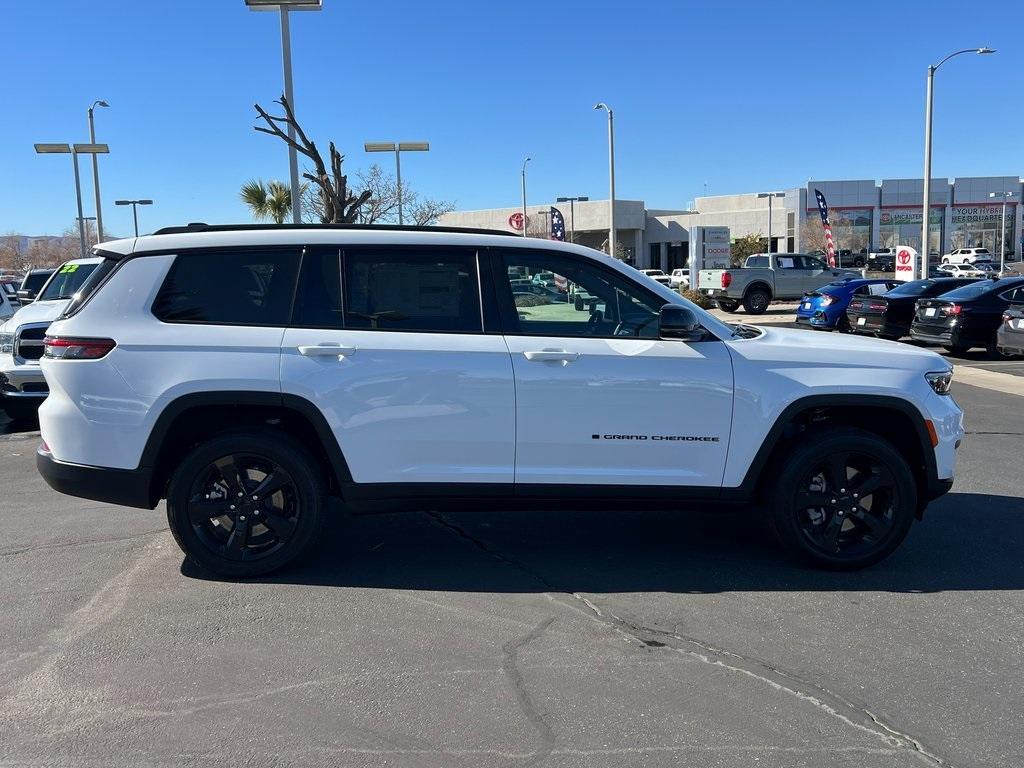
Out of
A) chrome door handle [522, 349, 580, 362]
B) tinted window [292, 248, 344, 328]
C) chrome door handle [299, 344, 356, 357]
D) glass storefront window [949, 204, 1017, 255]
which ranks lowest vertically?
chrome door handle [522, 349, 580, 362]

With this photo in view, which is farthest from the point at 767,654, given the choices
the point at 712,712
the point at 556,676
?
the point at 556,676

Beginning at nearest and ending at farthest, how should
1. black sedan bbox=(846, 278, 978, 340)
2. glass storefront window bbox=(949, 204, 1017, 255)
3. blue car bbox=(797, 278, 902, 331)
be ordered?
1. black sedan bbox=(846, 278, 978, 340)
2. blue car bbox=(797, 278, 902, 331)
3. glass storefront window bbox=(949, 204, 1017, 255)

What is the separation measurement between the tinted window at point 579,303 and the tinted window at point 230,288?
1.21 meters

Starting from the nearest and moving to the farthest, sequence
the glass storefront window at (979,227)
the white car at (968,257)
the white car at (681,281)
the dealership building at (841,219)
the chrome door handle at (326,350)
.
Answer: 1. the chrome door handle at (326,350)
2. the white car at (681,281)
3. the white car at (968,257)
4. the dealership building at (841,219)
5. the glass storefront window at (979,227)

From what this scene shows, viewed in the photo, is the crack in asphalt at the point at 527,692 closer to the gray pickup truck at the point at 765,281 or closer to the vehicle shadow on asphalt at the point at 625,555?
the vehicle shadow on asphalt at the point at 625,555

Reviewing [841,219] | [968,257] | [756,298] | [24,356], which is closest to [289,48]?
[24,356]

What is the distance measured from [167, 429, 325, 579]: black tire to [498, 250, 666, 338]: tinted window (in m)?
1.43

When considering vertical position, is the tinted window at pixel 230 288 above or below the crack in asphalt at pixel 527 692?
above

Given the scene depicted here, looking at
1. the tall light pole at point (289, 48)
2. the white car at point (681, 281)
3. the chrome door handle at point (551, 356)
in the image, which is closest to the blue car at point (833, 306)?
the tall light pole at point (289, 48)

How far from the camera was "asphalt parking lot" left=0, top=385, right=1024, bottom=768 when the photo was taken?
127 inches

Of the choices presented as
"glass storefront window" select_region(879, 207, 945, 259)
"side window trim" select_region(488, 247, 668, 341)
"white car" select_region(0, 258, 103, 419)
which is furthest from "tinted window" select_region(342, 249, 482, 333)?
"glass storefront window" select_region(879, 207, 945, 259)

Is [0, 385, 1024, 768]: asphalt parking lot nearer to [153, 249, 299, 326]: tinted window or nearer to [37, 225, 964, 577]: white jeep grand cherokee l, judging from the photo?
[37, 225, 964, 577]: white jeep grand cherokee l

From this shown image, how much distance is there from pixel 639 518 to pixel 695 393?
5.49 feet

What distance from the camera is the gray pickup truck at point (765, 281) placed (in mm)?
28562
